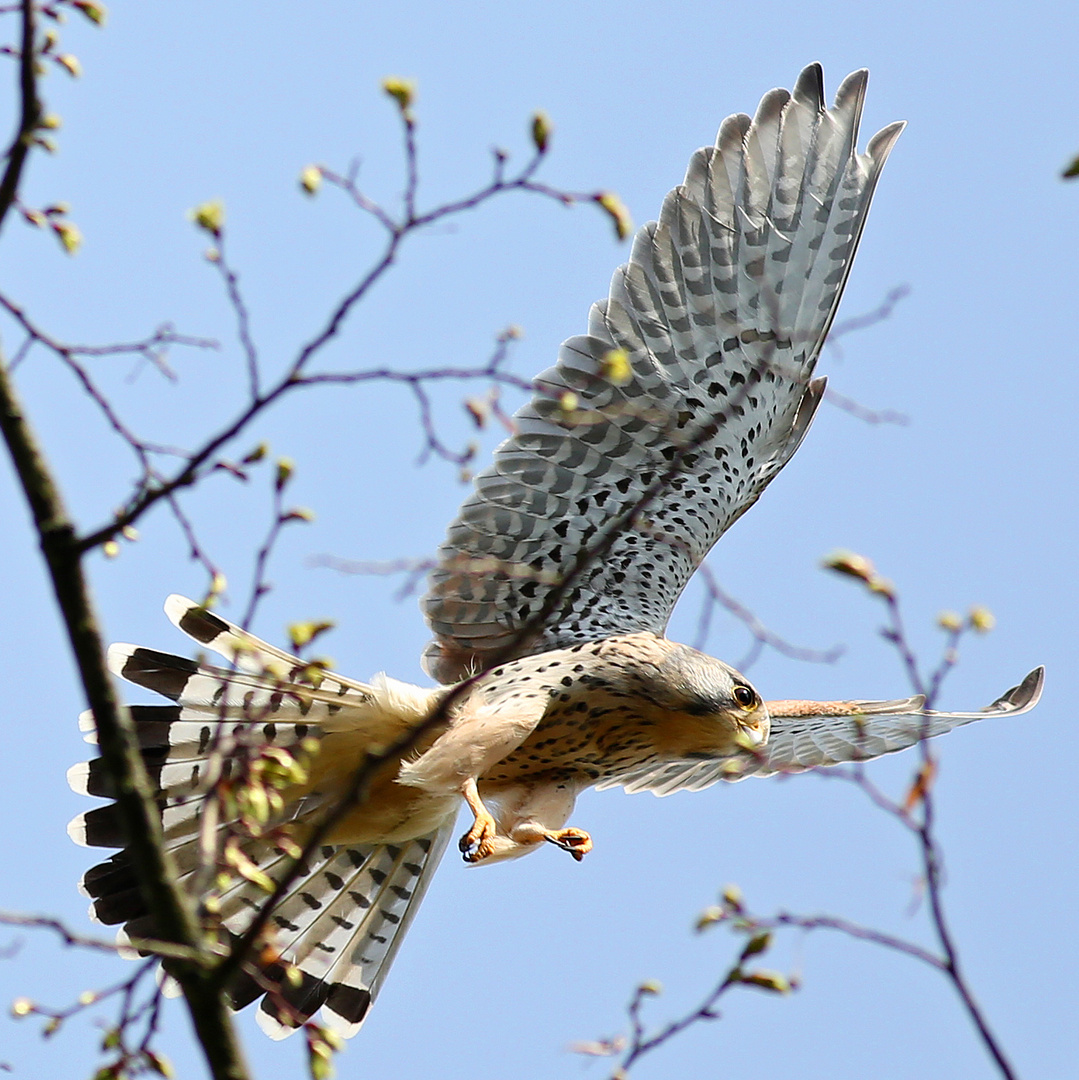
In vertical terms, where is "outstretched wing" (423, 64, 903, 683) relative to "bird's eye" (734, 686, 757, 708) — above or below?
above

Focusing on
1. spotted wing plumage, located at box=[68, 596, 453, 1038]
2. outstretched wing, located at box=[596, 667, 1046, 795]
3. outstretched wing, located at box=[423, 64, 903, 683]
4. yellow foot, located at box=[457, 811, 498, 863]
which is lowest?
yellow foot, located at box=[457, 811, 498, 863]

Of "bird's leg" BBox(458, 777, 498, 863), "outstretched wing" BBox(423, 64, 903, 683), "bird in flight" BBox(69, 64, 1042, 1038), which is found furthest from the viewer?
"outstretched wing" BBox(423, 64, 903, 683)

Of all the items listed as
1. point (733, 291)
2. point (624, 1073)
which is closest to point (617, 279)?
point (733, 291)

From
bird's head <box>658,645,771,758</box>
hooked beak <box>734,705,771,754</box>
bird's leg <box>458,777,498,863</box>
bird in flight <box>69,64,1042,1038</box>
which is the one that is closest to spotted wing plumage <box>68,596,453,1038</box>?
bird in flight <box>69,64,1042,1038</box>

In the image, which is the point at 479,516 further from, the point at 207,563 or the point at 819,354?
the point at 207,563

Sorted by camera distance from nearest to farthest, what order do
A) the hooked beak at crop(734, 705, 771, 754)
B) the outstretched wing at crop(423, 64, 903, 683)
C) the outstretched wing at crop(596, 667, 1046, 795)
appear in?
the hooked beak at crop(734, 705, 771, 754), the outstretched wing at crop(423, 64, 903, 683), the outstretched wing at crop(596, 667, 1046, 795)

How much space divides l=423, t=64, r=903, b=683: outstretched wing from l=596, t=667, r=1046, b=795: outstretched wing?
2.47ft

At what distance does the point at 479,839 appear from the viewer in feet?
15.8

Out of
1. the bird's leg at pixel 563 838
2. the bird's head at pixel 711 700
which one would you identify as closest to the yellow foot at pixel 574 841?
the bird's leg at pixel 563 838

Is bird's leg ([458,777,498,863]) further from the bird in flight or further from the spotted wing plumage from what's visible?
the spotted wing plumage

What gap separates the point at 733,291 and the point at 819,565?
3.59 meters

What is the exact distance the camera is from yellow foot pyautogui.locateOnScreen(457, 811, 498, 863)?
482 cm

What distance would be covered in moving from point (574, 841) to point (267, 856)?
1.05 meters

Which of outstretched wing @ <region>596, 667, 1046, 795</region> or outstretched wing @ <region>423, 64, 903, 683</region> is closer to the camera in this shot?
outstretched wing @ <region>423, 64, 903, 683</region>
